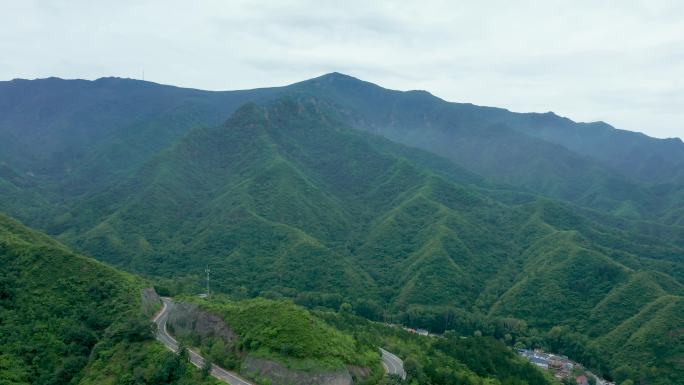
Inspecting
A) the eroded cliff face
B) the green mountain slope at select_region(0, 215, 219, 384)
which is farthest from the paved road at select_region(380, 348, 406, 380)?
the green mountain slope at select_region(0, 215, 219, 384)

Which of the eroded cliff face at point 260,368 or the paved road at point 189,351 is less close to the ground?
the eroded cliff face at point 260,368

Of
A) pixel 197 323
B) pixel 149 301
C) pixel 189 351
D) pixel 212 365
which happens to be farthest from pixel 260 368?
pixel 149 301

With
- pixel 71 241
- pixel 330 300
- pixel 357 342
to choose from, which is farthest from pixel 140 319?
pixel 71 241

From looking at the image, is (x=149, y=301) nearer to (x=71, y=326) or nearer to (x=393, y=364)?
(x=71, y=326)

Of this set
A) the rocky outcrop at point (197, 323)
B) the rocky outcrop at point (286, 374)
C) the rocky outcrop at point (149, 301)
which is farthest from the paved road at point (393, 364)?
the rocky outcrop at point (149, 301)

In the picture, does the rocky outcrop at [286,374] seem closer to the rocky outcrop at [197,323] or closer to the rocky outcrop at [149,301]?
the rocky outcrop at [197,323]

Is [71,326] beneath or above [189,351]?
beneath
